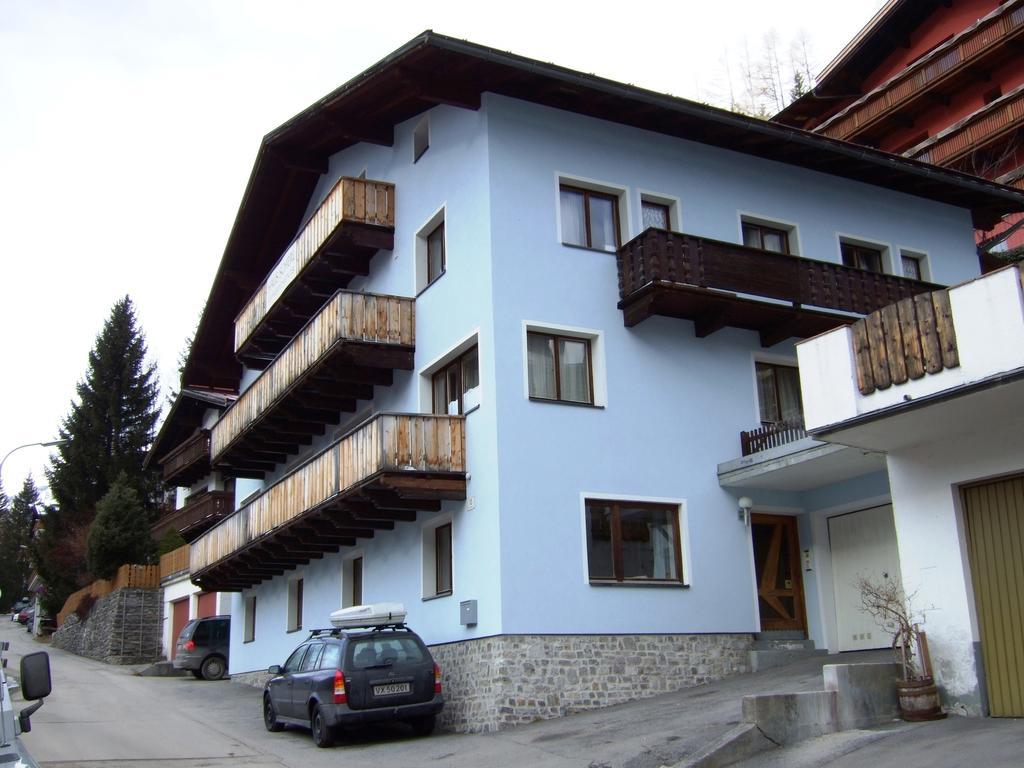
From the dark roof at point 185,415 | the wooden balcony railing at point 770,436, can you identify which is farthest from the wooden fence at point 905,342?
the dark roof at point 185,415

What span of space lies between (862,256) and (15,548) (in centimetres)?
6952

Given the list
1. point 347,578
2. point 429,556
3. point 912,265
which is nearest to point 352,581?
point 347,578

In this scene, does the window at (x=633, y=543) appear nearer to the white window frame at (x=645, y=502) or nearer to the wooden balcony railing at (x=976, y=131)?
the white window frame at (x=645, y=502)

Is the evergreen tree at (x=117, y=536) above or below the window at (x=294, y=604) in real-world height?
above

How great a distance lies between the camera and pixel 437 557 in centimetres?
1881

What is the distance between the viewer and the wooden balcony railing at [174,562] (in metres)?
36.5

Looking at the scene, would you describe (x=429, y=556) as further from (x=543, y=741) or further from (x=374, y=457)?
(x=543, y=741)

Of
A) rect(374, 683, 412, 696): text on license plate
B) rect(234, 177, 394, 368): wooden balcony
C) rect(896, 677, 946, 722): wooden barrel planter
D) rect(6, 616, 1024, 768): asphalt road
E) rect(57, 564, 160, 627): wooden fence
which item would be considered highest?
rect(234, 177, 394, 368): wooden balcony

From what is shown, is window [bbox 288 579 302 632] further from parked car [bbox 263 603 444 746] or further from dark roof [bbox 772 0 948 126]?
dark roof [bbox 772 0 948 126]

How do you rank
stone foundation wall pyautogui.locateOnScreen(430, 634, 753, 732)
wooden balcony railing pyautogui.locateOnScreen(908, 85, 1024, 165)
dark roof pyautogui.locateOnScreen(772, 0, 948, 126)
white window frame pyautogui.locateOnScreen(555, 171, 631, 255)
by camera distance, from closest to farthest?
stone foundation wall pyautogui.locateOnScreen(430, 634, 753, 732) < white window frame pyautogui.locateOnScreen(555, 171, 631, 255) < wooden balcony railing pyautogui.locateOnScreen(908, 85, 1024, 165) < dark roof pyautogui.locateOnScreen(772, 0, 948, 126)

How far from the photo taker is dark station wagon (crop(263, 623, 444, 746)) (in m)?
15.0

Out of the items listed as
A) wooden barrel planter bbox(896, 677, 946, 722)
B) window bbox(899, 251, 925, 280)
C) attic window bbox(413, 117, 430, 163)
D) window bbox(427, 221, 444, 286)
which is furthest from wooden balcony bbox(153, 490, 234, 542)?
wooden barrel planter bbox(896, 677, 946, 722)

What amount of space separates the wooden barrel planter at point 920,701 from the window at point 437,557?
27.5ft

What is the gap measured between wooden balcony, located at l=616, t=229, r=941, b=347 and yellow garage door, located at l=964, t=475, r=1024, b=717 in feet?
23.8
